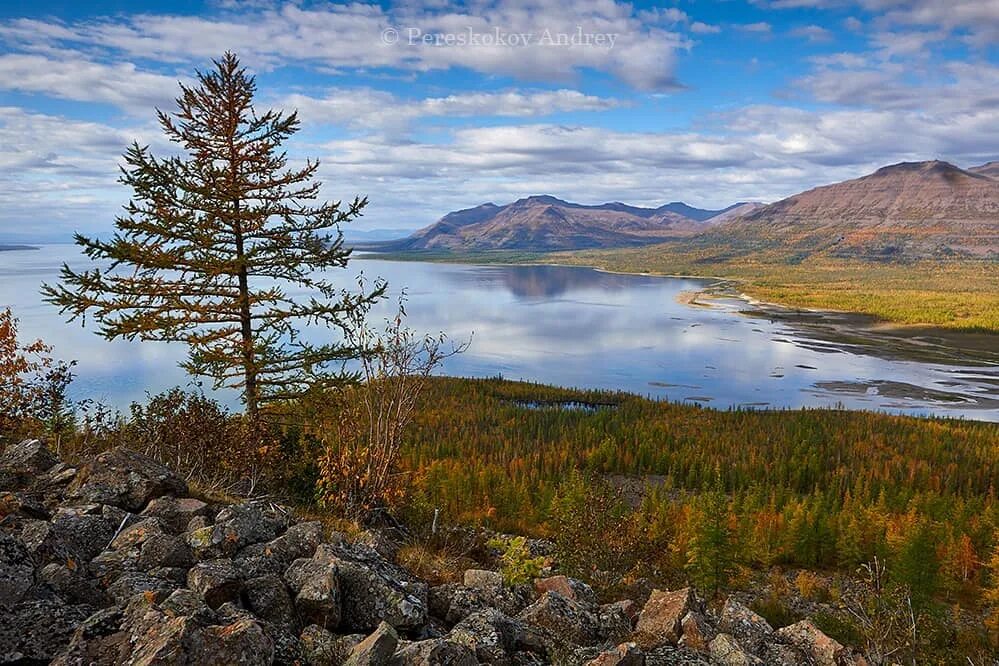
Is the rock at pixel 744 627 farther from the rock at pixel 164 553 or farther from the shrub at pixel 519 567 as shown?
the rock at pixel 164 553

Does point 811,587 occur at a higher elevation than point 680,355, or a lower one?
higher

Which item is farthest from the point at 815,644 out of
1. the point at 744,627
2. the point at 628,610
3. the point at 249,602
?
the point at 249,602

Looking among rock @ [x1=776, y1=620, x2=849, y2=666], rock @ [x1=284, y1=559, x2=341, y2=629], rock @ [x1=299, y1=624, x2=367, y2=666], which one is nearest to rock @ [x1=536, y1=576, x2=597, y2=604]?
rock @ [x1=776, y1=620, x2=849, y2=666]

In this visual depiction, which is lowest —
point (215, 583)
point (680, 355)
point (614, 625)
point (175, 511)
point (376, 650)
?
point (680, 355)

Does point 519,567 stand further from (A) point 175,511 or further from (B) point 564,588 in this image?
(A) point 175,511

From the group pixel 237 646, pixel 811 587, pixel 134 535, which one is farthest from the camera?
pixel 811 587

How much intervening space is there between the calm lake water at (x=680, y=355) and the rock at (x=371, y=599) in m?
41.0

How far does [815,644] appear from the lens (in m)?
8.45

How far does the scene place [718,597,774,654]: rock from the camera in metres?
8.34

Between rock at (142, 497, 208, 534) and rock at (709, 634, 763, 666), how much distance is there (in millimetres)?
6169

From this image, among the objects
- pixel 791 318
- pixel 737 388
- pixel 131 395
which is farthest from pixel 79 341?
pixel 791 318

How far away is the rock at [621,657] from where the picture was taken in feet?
20.1

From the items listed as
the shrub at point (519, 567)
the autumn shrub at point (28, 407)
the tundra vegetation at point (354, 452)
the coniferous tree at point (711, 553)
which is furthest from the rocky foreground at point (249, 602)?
the coniferous tree at point (711, 553)

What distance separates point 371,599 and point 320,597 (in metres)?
0.53
